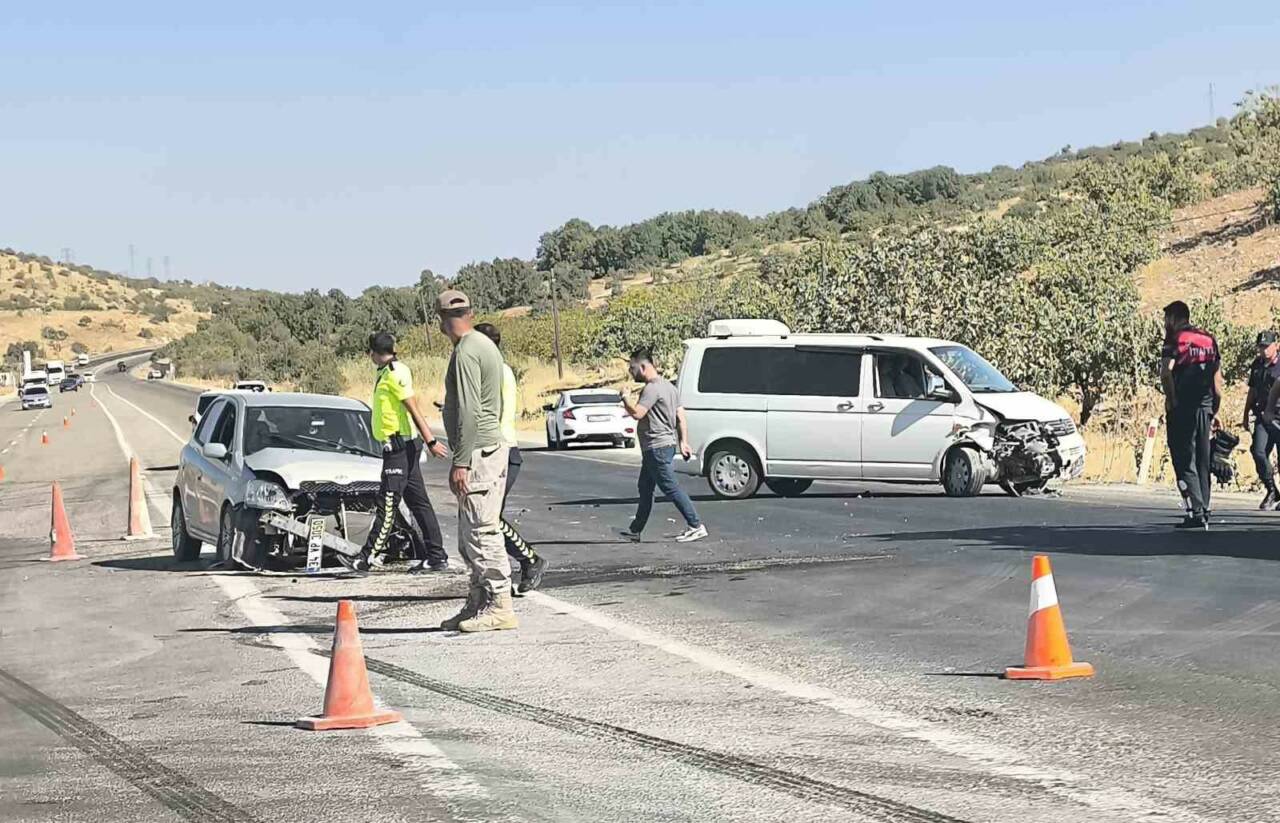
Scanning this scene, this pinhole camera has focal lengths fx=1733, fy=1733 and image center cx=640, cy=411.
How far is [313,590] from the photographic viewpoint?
13539 millimetres

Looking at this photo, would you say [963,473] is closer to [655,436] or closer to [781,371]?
[781,371]

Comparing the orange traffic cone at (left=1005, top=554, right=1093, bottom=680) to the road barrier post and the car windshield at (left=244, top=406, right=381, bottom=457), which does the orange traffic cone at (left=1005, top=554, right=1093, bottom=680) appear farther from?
the road barrier post

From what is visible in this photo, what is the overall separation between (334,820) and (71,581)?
10.1 m

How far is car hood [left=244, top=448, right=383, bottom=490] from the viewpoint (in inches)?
575

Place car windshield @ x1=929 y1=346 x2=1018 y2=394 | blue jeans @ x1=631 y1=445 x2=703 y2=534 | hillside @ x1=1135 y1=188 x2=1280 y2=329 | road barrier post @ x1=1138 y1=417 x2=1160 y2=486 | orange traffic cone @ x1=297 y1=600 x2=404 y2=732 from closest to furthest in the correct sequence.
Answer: orange traffic cone @ x1=297 y1=600 x2=404 y2=732
blue jeans @ x1=631 y1=445 x2=703 y2=534
car windshield @ x1=929 y1=346 x2=1018 y2=394
road barrier post @ x1=1138 y1=417 x2=1160 y2=486
hillside @ x1=1135 y1=188 x2=1280 y2=329

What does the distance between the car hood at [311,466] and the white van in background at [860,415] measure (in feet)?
25.1

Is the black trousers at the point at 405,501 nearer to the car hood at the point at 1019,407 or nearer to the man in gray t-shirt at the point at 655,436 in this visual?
the man in gray t-shirt at the point at 655,436

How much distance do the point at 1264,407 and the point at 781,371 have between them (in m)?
6.26

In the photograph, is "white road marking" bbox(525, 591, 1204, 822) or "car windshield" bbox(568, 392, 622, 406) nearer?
"white road marking" bbox(525, 591, 1204, 822)

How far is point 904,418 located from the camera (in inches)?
837

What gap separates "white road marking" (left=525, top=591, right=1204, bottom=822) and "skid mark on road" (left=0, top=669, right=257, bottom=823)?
2823mm

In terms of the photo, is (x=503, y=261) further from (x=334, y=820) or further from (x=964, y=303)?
(x=334, y=820)

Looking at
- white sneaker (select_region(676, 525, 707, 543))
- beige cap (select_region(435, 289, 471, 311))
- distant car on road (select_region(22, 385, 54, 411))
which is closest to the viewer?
beige cap (select_region(435, 289, 471, 311))

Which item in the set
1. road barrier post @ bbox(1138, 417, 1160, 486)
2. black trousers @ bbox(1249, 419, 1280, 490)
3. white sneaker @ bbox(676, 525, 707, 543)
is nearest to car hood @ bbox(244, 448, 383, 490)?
white sneaker @ bbox(676, 525, 707, 543)
